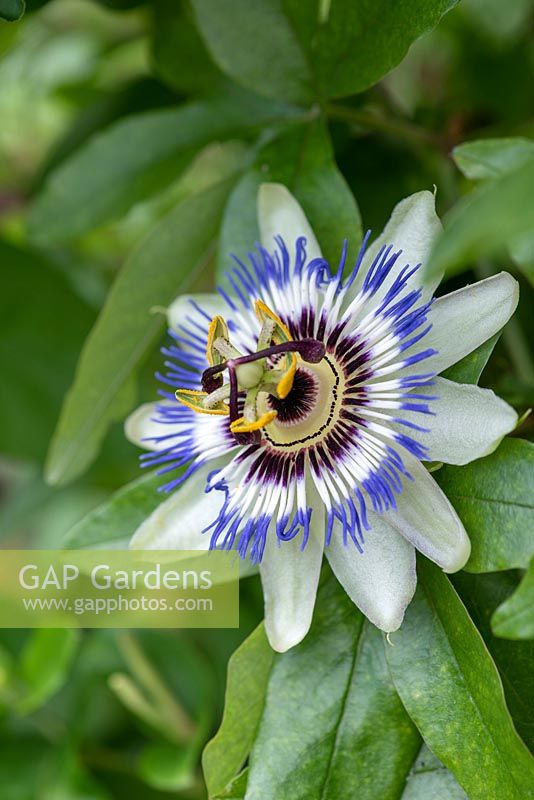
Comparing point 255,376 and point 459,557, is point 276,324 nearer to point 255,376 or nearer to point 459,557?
point 255,376

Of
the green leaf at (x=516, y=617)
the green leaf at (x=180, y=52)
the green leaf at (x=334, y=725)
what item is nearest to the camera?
the green leaf at (x=516, y=617)

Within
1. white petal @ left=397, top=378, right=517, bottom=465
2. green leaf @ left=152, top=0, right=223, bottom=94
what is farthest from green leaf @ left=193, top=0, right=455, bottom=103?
white petal @ left=397, top=378, right=517, bottom=465

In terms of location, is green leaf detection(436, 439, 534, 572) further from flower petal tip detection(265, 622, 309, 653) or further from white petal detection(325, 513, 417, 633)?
flower petal tip detection(265, 622, 309, 653)

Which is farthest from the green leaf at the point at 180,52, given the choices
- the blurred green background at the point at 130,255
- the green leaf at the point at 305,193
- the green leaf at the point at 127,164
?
the green leaf at the point at 305,193

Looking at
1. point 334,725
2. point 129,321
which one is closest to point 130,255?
point 129,321

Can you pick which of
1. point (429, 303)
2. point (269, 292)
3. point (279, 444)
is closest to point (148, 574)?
A: point (279, 444)

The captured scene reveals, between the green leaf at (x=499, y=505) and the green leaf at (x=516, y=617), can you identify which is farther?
the green leaf at (x=499, y=505)

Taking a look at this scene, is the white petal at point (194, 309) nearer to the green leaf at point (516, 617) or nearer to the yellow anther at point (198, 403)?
the yellow anther at point (198, 403)
